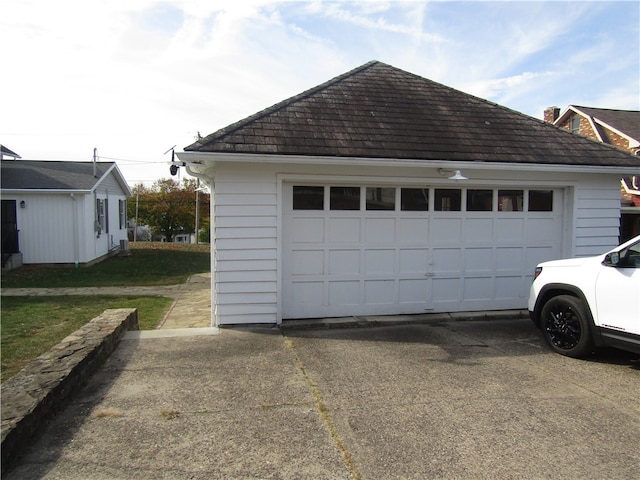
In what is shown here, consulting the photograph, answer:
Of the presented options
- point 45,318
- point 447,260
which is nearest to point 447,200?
point 447,260

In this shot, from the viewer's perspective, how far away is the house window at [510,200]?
8.18 meters

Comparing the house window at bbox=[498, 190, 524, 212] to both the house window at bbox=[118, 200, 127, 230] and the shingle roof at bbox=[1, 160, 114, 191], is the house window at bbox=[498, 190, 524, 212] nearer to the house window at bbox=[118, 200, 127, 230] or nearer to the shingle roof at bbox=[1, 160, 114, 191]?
the shingle roof at bbox=[1, 160, 114, 191]

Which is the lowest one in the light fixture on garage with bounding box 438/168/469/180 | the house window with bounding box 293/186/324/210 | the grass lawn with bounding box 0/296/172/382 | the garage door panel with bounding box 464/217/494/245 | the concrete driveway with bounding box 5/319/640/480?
the grass lawn with bounding box 0/296/172/382

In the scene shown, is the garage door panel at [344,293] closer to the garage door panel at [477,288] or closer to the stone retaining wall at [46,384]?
the garage door panel at [477,288]

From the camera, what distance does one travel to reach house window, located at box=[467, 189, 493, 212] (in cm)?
808

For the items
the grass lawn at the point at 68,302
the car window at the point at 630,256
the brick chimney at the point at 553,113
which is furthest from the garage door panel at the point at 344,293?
the brick chimney at the point at 553,113

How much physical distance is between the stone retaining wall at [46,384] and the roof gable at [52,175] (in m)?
12.5

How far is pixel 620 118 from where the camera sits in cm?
2242

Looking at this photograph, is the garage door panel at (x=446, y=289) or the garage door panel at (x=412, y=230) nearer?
the garage door panel at (x=412, y=230)

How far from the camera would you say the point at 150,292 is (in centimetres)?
1260

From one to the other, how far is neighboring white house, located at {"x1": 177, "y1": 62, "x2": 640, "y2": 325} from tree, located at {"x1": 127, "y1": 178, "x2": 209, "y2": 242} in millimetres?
28064

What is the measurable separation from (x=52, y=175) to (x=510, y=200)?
16.4 m

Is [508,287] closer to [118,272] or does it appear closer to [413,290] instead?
[413,290]

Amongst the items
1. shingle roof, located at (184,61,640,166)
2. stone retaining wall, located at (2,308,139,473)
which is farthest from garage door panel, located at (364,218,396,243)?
stone retaining wall, located at (2,308,139,473)
